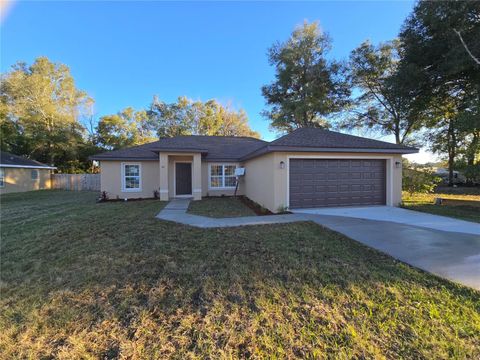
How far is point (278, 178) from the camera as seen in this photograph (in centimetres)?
872

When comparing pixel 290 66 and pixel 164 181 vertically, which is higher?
pixel 290 66

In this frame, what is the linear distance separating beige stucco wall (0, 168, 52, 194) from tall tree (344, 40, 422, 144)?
3001cm

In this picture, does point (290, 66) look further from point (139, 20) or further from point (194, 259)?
point (194, 259)

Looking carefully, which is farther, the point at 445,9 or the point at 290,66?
the point at 290,66

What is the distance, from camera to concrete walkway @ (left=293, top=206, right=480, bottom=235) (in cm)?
623

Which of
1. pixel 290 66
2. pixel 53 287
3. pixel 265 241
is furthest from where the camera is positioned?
pixel 290 66

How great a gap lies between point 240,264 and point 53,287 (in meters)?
2.80

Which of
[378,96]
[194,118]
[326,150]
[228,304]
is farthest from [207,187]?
[194,118]

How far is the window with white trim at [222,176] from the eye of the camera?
47.9 ft

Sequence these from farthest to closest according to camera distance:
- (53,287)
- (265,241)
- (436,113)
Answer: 1. (436,113)
2. (265,241)
3. (53,287)

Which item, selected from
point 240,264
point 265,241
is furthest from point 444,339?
point 265,241

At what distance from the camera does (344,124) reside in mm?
23609

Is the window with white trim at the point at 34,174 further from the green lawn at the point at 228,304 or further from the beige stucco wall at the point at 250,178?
the green lawn at the point at 228,304

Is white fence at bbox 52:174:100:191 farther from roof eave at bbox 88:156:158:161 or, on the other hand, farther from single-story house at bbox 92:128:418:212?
single-story house at bbox 92:128:418:212
